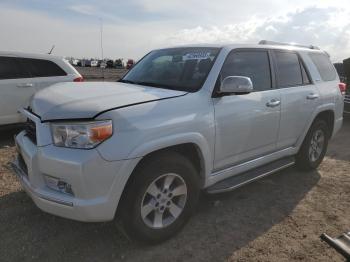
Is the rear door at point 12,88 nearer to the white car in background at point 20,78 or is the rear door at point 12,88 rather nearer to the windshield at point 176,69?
the white car in background at point 20,78

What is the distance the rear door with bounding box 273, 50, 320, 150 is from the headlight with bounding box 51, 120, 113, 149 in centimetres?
250

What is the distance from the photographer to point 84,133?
2990 mm

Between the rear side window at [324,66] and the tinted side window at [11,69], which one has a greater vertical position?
the rear side window at [324,66]

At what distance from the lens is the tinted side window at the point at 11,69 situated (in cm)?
716

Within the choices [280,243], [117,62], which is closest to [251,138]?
[280,243]

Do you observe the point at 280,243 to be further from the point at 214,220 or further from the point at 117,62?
the point at 117,62

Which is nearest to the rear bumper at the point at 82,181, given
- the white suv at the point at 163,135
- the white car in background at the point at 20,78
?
the white suv at the point at 163,135

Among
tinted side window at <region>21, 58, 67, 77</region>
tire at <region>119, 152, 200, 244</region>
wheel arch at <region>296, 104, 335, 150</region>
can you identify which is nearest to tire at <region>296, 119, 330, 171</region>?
wheel arch at <region>296, 104, 335, 150</region>

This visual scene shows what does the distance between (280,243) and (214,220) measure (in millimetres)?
727

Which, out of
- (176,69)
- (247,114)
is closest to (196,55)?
(176,69)

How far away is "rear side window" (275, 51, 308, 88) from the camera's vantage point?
485 centimetres

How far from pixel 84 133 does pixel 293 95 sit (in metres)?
2.94

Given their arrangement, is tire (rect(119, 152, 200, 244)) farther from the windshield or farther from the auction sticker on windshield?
the auction sticker on windshield

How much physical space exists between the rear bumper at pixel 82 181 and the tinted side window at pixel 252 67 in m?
1.65
